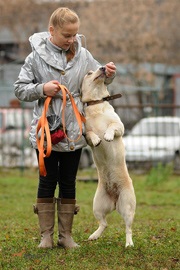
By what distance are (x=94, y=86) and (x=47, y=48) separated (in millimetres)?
521

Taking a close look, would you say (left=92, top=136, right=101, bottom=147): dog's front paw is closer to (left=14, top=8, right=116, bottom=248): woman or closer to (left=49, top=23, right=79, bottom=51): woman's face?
(left=14, top=8, right=116, bottom=248): woman

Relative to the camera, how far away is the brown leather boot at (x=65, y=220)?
6.41 meters

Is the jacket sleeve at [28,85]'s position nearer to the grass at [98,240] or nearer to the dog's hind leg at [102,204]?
the dog's hind leg at [102,204]

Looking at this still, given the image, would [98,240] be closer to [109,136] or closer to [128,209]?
[128,209]

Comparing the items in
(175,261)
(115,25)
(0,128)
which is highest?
(115,25)

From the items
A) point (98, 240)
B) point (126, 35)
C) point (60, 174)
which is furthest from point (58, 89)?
point (126, 35)

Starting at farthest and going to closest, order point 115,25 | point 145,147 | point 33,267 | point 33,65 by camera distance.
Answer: point 115,25 → point 145,147 → point 33,65 → point 33,267

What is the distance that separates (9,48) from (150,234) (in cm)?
3683

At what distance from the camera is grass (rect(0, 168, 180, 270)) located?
224 inches

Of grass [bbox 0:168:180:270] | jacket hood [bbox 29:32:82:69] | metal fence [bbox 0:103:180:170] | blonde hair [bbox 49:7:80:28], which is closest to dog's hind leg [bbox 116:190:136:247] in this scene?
grass [bbox 0:168:180:270]

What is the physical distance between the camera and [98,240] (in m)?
6.74

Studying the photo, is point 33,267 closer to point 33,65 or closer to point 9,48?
point 33,65

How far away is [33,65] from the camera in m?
6.19

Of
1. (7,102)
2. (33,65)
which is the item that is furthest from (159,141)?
(33,65)
